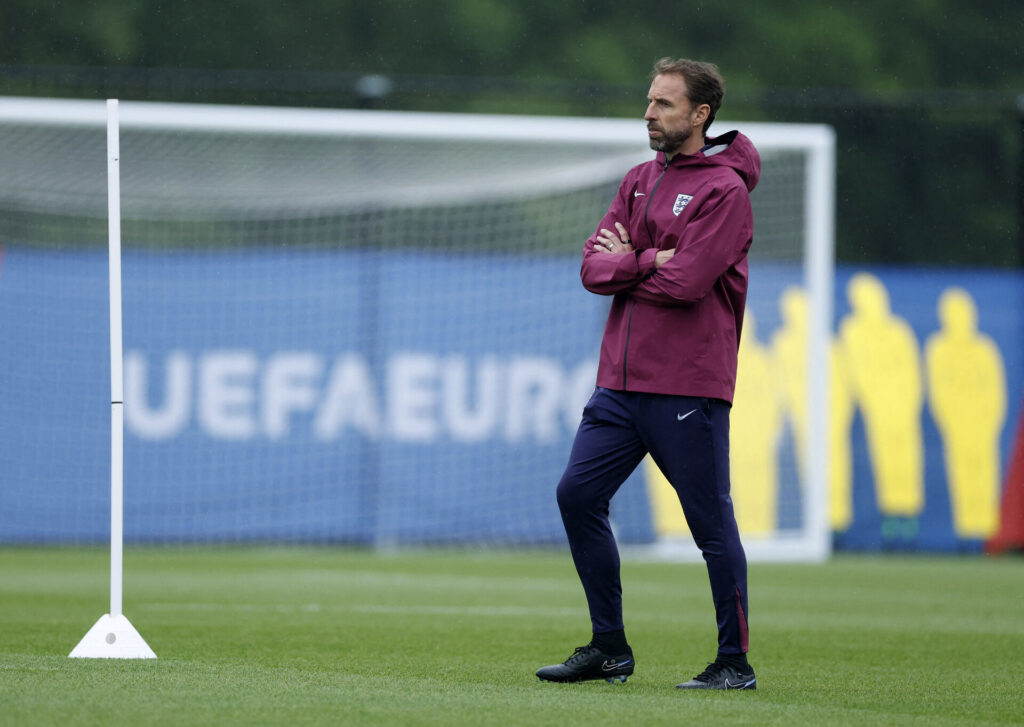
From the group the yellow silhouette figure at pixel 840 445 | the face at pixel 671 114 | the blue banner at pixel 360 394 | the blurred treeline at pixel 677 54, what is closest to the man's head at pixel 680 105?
the face at pixel 671 114

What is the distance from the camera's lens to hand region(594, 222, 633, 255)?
5.50m

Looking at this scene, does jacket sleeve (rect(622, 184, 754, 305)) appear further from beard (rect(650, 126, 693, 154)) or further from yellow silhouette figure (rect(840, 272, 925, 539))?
yellow silhouette figure (rect(840, 272, 925, 539))

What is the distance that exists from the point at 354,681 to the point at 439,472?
346 inches

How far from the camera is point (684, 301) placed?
5289 millimetres

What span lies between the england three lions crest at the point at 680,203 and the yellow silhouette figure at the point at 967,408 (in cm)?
948

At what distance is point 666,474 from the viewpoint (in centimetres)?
543

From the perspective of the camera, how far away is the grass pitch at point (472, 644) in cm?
483

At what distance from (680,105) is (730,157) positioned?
24 cm

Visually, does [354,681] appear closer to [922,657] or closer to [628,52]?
[922,657]

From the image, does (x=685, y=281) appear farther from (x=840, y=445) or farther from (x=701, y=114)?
(x=840, y=445)

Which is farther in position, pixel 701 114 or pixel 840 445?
pixel 840 445

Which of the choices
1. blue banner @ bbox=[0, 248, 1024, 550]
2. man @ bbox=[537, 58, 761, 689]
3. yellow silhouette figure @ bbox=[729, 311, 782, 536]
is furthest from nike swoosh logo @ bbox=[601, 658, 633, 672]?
blue banner @ bbox=[0, 248, 1024, 550]

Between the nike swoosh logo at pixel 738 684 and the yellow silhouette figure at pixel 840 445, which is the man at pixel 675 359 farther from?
the yellow silhouette figure at pixel 840 445

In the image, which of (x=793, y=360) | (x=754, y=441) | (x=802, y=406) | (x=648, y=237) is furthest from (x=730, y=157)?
(x=802, y=406)
